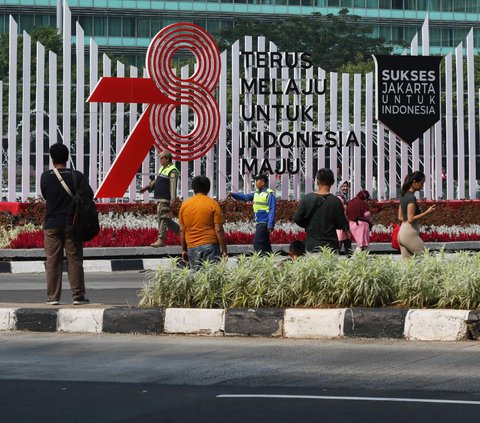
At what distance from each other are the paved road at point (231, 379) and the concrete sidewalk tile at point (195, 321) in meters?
0.18

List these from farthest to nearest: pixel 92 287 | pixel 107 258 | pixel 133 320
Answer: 1. pixel 107 258
2. pixel 92 287
3. pixel 133 320

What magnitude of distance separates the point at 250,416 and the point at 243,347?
3.54m

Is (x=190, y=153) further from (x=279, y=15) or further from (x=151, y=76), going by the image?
(x=279, y=15)

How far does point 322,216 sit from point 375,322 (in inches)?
61.3

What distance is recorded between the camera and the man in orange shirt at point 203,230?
538 inches

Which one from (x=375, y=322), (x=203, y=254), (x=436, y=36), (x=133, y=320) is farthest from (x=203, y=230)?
(x=436, y=36)

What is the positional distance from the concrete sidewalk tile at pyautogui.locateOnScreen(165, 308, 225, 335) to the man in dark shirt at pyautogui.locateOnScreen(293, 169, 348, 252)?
4.46ft

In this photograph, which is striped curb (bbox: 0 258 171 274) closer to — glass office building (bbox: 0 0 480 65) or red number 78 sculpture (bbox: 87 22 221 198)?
red number 78 sculpture (bbox: 87 22 221 198)

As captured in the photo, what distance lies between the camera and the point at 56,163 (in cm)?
1369

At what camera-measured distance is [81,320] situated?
41.2 ft

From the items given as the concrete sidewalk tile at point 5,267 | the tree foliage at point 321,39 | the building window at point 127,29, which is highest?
the building window at point 127,29

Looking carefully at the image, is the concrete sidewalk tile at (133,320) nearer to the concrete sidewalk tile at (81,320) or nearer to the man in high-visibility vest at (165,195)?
the concrete sidewalk tile at (81,320)

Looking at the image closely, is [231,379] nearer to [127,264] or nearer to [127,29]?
[127,264]

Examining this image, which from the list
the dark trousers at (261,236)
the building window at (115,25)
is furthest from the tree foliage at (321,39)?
the dark trousers at (261,236)
